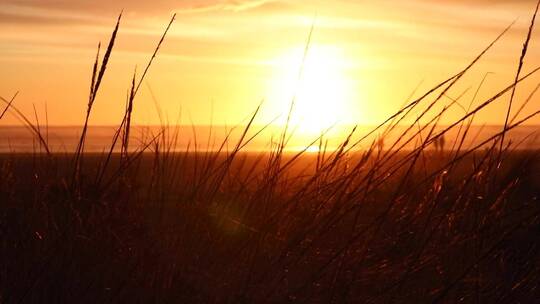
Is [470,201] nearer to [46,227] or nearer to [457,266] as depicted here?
[457,266]

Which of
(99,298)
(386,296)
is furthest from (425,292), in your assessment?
(99,298)

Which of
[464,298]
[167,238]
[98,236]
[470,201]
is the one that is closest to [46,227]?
[98,236]

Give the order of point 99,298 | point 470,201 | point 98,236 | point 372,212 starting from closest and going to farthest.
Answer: point 99,298, point 98,236, point 470,201, point 372,212

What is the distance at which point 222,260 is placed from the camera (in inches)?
83.9

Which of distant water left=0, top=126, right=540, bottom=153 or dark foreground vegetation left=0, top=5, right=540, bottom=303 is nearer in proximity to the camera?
dark foreground vegetation left=0, top=5, right=540, bottom=303

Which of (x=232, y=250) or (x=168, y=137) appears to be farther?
(x=168, y=137)

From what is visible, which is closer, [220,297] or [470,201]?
[220,297]

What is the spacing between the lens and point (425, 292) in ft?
6.63

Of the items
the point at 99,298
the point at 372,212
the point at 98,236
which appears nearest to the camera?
the point at 99,298

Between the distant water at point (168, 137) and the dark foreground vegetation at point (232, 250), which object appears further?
the distant water at point (168, 137)

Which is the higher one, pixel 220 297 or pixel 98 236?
pixel 98 236

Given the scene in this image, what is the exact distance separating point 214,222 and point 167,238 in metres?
0.22

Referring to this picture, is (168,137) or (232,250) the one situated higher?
(168,137)

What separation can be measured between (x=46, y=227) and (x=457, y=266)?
1264 millimetres
